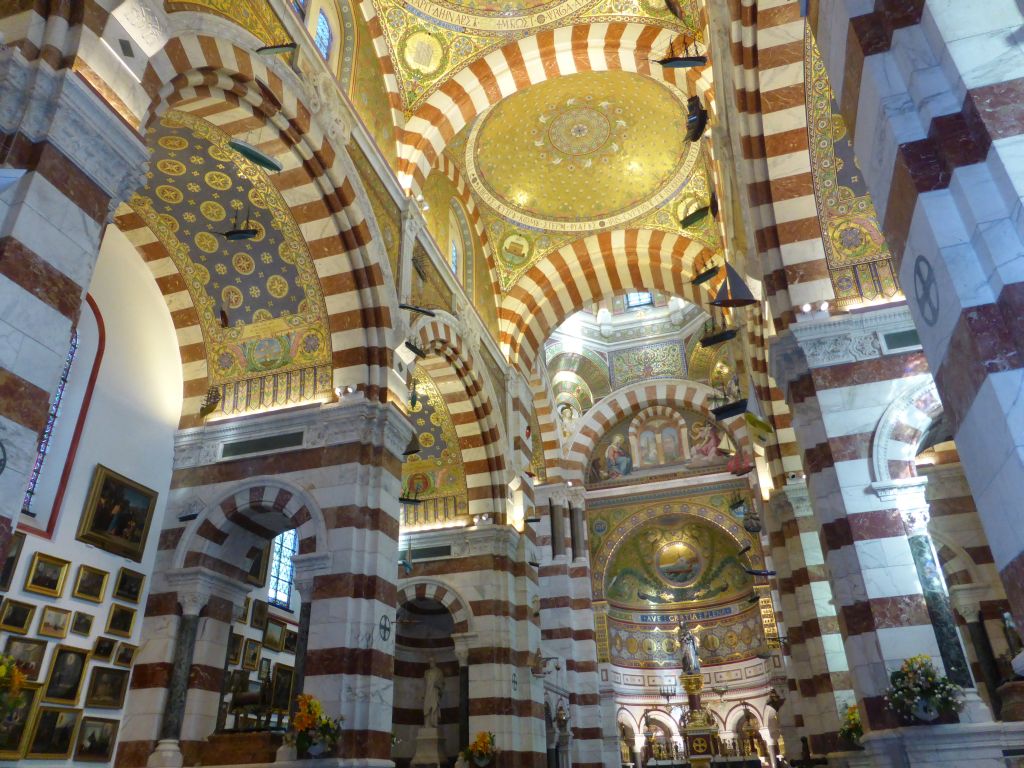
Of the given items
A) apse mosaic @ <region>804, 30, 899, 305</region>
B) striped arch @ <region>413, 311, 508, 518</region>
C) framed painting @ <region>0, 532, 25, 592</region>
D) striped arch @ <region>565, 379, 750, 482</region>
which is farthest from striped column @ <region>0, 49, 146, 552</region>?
striped arch @ <region>565, 379, 750, 482</region>

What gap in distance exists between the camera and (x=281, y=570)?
12711 millimetres

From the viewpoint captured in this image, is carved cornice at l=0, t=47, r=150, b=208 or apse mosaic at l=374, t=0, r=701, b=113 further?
apse mosaic at l=374, t=0, r=701, b=113

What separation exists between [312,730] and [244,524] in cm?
330

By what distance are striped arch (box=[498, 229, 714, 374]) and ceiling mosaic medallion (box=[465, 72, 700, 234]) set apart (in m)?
0.51

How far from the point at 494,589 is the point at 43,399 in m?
9.71

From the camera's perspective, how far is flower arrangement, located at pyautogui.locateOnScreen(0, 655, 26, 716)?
5707 mm

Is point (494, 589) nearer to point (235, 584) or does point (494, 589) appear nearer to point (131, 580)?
point (235, 584)

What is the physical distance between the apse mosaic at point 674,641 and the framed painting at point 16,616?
18.8m

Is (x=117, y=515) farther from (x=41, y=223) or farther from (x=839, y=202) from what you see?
(x=839, y=202)

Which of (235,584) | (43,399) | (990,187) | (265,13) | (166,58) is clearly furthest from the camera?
(235,584)

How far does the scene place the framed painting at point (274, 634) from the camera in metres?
11.6

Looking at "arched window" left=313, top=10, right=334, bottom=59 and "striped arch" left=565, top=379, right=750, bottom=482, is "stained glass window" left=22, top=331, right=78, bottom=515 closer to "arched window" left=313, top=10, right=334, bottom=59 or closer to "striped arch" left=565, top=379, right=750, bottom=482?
"arched window" left=313, top=10, right=334, bottom=59

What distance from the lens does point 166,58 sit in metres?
7.03

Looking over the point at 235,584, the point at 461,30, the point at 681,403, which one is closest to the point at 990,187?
the point at 235,584
